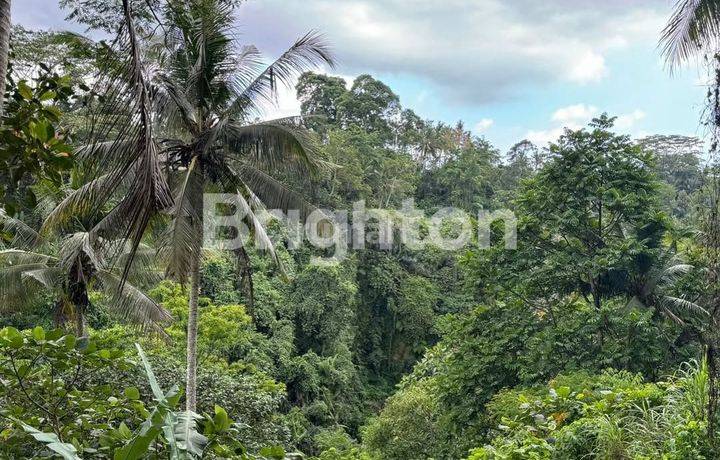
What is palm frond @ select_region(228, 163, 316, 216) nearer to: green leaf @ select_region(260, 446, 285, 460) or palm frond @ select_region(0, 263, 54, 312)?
palm frond @ select_region(0, 263, 54, 312)

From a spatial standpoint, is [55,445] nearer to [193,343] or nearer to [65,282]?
[193,343]

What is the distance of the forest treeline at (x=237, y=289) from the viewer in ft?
4.90

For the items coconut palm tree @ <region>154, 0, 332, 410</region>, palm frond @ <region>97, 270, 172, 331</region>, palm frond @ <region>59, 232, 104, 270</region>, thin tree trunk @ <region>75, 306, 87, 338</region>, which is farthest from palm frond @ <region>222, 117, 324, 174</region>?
thin tree trunk @ <region>75, 306, 87, 338</region>

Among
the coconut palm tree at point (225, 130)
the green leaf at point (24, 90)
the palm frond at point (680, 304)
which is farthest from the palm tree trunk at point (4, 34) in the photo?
the palm frond at point (680, 304)

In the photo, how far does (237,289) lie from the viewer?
18.0 m

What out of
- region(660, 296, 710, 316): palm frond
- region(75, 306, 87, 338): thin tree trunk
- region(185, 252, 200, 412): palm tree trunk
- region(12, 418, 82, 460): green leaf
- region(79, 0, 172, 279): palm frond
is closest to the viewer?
region(12, 418, 82, 460): green leaf

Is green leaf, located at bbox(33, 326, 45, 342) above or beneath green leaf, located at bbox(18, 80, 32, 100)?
beneath

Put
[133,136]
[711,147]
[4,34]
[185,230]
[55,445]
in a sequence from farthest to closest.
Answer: [185,230]
[711,147]
[4,34]
[133,136]
[55,445]

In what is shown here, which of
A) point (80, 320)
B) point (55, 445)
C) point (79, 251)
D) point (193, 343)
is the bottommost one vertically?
point (193, 343)

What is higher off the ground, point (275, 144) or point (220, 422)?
point (275, 144)

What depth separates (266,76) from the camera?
7.51 meters

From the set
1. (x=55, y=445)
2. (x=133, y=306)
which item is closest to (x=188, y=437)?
(x=55, y=445)

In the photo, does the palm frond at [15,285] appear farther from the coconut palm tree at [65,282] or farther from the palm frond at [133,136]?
the palm frond at [133,136]

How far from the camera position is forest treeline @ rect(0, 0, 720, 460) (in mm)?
1492
